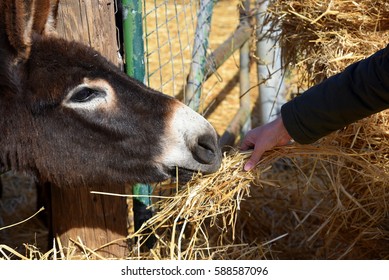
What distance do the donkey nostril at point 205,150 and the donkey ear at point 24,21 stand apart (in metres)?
0.78

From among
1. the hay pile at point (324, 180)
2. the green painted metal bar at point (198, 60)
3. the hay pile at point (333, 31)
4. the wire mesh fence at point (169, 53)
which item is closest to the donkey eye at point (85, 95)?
the hay pile at point (324, 180)

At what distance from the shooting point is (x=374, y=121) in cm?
331

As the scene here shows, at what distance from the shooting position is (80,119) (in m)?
2.92

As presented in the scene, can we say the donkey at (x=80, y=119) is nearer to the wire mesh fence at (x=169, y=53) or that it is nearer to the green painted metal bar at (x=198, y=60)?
the green painted metal bar at (x=198, y=60)

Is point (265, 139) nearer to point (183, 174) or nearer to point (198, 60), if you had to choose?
point (183, 174)

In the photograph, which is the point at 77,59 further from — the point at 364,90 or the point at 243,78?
the point at 243,78

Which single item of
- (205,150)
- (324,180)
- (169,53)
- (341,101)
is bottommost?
(169,53)

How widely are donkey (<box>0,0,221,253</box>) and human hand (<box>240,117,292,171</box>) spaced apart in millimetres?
156

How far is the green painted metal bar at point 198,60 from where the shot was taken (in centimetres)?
420

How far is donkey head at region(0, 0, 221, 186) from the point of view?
9.34 ft

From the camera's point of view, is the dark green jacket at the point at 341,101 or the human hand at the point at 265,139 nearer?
the dark green jacket at the point at 341,101

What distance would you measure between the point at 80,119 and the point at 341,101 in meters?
1.06

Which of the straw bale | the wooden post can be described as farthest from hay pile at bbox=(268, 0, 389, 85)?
the wooden post

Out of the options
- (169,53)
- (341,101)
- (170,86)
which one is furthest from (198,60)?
(169,53)
